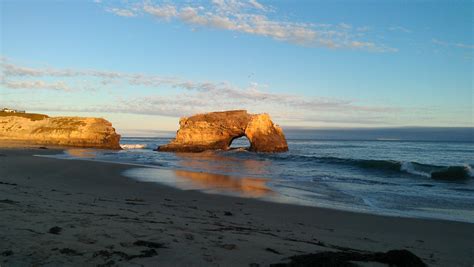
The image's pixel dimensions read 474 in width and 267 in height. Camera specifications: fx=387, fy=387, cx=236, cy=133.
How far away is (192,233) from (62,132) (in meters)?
55.3

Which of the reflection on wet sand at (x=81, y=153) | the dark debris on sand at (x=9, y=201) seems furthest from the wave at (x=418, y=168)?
the dark debris on sand at (x=9, y=201)

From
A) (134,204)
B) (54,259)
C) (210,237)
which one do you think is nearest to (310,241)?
(210,237)

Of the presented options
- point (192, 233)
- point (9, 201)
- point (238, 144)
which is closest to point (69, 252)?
point (192, 233)

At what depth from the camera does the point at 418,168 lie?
25547mm

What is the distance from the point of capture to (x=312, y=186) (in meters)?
16.8

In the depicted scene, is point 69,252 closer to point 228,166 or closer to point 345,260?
point 345,260

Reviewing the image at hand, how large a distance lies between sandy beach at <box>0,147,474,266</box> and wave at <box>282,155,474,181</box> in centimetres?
1377

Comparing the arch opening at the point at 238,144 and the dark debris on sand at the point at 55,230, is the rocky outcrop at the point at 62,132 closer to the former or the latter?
the arch opening at the point at 238,144

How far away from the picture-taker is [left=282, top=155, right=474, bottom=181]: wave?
69.9ft

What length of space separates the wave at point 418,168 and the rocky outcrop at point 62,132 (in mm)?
33178

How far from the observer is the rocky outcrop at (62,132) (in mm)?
55562

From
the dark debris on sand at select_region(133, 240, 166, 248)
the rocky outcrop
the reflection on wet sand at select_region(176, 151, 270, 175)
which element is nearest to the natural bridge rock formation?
the rocky outcrop

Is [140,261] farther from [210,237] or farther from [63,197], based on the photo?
[63,197]

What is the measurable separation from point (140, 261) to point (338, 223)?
545 centimetres
